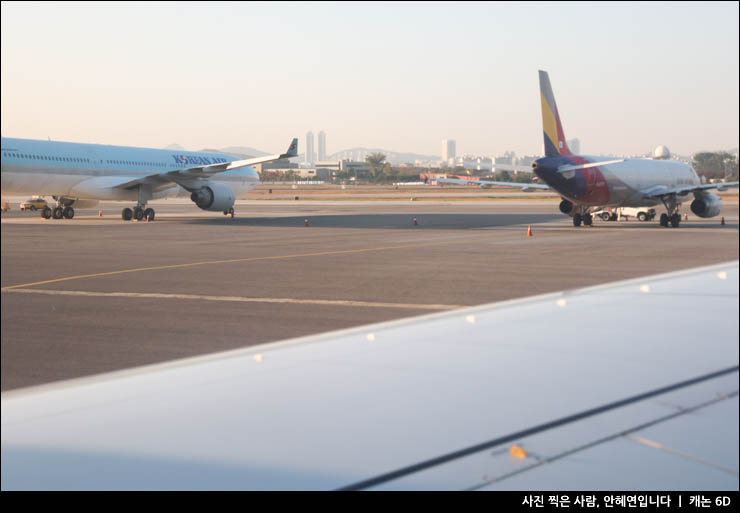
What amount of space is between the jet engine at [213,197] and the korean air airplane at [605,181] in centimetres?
1188

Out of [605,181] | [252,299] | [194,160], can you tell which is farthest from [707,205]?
[252,299]

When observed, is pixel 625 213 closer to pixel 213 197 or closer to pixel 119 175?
pixel 213 197

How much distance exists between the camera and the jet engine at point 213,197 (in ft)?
133

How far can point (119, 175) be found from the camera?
1363 centimetres

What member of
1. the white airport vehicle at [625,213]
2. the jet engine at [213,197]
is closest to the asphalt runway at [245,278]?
the jet engine at [213,197]

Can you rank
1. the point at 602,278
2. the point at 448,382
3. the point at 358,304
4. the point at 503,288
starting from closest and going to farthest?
the point at 448,382
the point at 358,304
the point at 503,288
the point at 602,278

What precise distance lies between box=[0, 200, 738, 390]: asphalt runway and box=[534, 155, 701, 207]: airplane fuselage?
5279 mm

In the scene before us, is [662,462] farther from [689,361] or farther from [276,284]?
[276,284]

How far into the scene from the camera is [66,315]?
40.0 feet

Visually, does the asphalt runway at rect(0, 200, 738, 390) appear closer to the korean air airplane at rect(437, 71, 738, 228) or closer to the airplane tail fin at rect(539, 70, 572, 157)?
the korean air airplane at rect(437, 71, 738, 228)

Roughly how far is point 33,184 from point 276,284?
11.6 metres

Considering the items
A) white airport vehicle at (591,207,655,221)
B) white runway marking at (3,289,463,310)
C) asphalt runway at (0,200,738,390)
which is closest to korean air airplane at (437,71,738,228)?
white airport vehicle at (591,207,655,221)

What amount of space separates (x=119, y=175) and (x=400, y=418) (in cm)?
1188

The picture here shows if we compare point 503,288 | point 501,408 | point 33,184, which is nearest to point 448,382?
point 501,408
